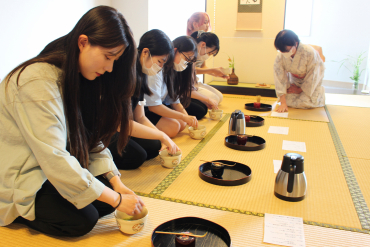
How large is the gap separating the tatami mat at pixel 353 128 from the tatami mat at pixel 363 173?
124mm

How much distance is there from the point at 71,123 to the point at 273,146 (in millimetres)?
1813

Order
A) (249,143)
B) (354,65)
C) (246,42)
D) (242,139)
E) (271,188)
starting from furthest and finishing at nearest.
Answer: (354,65) < (246,42) < (249,143) < (242,139) < (271,188)

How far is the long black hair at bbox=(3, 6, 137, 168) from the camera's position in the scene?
1.24 m

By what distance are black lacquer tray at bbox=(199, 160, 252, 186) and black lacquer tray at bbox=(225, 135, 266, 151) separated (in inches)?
16.8

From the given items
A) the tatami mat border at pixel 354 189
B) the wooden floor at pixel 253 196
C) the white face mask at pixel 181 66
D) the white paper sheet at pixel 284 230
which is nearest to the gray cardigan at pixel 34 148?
the wooden floor at pixel 253 196

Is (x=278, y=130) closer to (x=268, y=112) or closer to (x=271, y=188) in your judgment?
(x=268, y=112)

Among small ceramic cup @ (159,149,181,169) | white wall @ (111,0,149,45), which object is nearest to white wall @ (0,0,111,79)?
white wall @ (111,0,149,45)

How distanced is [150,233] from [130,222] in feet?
0.44

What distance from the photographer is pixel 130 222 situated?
138 centimetres

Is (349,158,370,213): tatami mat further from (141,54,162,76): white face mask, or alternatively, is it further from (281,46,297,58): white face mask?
(281,46,297,58): white face mask

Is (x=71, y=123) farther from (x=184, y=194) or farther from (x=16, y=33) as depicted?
(x=16, y=33)

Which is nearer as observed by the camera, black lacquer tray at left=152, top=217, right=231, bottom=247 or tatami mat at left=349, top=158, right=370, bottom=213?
black lacquer tray at left=152, top=217, right=231, bottom=247

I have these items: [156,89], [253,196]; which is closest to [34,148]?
[253,196]

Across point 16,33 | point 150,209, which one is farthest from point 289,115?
point 16,33
